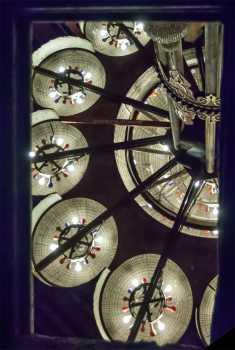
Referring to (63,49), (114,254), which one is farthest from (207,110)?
(114,254)

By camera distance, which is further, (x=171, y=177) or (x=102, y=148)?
(x=171, y=177)

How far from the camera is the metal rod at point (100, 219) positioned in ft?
19.1

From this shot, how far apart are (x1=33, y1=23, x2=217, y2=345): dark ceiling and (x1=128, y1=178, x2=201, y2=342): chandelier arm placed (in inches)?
27.1

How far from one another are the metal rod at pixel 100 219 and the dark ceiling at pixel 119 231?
0.65m

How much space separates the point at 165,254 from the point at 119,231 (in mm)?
1325

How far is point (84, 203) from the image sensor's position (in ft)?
20.8

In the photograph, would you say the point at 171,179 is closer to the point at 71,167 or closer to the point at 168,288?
the point at 71,167

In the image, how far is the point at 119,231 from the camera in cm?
736

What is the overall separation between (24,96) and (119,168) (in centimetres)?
529

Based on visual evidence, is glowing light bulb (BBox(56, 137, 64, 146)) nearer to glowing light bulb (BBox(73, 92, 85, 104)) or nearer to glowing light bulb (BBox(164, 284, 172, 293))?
glowing light bulb (BBox(73, 92, 85, 104))

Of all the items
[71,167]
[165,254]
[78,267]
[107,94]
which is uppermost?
[107,94]

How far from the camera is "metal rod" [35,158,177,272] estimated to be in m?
5.83

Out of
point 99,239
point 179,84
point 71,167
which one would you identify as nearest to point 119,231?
point 99,239

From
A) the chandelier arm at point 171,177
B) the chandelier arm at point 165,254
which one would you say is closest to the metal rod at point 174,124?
the chandelier arm at point 165,254
